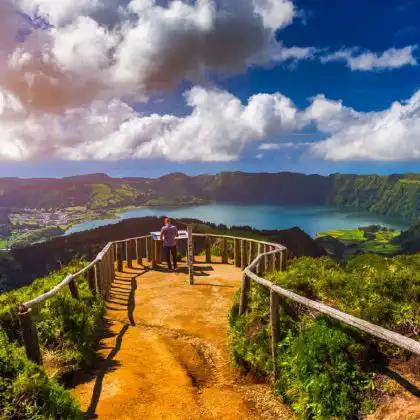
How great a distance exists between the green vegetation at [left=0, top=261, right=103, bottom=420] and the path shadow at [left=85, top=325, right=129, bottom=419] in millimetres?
378

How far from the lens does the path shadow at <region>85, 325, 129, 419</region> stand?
16.4ft

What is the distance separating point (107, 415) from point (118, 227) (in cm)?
10850

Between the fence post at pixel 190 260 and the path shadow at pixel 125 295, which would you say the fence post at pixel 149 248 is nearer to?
the path shadow at pixel 125 295

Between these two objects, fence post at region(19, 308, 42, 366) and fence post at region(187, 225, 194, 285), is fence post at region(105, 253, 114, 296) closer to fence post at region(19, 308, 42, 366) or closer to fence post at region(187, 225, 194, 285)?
fence post at region(187, 225, 194, 285)

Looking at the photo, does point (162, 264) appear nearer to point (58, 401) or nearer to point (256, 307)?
point (256, 307)

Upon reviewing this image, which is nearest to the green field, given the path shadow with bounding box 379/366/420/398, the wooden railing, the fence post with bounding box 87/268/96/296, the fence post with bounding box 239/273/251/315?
the wooden railing

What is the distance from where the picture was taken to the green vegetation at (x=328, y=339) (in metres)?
4.37

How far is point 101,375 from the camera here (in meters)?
6.14

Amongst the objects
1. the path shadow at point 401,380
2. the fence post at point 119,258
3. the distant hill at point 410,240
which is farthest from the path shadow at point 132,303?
the distant hill at point 410,240

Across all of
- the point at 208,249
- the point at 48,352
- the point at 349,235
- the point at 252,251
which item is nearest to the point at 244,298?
the point at 48,352

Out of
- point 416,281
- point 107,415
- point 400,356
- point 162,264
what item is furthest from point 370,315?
point 162,264

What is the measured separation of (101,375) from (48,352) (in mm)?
971

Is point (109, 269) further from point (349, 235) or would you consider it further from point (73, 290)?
point (349, 235)

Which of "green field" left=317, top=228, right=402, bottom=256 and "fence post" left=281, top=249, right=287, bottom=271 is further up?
"fence post" left=281, top=249, right=287, bottom=271
